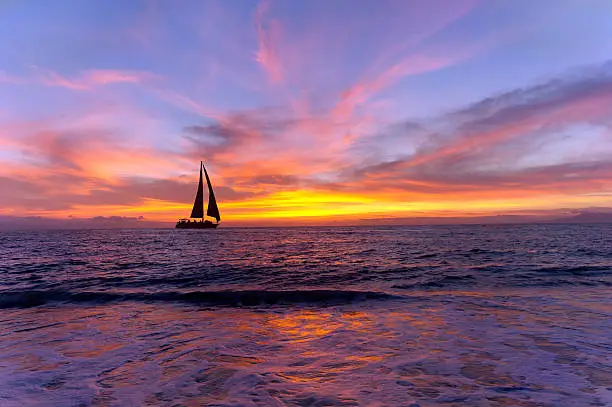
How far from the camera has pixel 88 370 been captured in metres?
6.93

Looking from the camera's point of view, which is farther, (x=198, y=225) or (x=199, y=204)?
(x=198, y=225)

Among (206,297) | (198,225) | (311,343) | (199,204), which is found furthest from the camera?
(198,225)

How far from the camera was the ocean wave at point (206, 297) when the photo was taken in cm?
1474

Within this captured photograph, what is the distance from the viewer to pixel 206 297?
15648mm

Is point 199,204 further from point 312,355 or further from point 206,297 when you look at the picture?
point 312,355

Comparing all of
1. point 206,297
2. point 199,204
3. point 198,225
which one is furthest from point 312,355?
point 198,225

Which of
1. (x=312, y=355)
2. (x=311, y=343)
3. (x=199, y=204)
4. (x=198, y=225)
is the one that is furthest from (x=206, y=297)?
A: (x=198, y=225)

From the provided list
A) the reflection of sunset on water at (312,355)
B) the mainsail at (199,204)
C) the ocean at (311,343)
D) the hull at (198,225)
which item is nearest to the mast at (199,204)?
the mainsail at (199,204)

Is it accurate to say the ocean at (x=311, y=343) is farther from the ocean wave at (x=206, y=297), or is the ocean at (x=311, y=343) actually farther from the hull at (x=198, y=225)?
the hull at (x=198, y=225)

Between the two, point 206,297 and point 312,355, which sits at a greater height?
point 312,355

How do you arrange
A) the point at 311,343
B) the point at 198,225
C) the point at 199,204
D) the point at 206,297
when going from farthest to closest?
the point at 198,225 → the point at 199,204 → the point at 206,297 → the point at 311,343

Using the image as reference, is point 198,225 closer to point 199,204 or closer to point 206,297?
point 199,204

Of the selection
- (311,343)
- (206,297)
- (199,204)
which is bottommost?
(206,297)

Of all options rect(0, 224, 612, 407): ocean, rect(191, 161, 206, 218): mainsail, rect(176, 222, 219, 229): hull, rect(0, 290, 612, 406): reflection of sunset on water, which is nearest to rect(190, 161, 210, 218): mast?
rect(191, 161, 206, 218): mainsail
